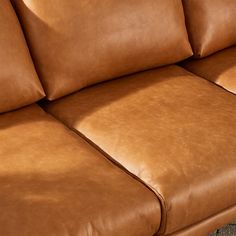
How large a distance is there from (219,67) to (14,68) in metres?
0.85

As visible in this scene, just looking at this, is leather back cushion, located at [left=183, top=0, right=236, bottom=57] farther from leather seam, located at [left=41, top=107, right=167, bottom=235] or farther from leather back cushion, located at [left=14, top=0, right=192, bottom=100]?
leather seam, located at [left=41, top=107, right=167, bottom=235]

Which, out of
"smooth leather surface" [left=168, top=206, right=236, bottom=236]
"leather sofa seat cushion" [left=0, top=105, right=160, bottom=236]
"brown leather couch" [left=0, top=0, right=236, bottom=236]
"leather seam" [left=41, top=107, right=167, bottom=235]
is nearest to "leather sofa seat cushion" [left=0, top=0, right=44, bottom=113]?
"brown leather couch" [left=0, top=0, right=236, bottom=236]

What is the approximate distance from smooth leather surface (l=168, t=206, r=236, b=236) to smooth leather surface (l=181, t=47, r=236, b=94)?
1.69ft

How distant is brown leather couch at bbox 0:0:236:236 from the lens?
1454mm

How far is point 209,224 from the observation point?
1.69m

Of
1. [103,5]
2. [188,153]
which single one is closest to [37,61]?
[103,5]

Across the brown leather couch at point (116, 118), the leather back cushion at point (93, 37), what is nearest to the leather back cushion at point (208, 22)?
the brown leather couch at point (116, 118)

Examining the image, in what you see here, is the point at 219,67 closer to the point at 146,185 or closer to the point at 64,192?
the point at 146,185

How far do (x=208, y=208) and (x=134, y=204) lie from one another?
27 centimetres

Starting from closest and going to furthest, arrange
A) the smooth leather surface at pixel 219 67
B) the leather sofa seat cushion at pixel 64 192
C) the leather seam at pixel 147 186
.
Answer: the leather sofa seat cushion at pixel 64 192 → the leather seam at pixel 147 186 → the smooth leather surface at pixel 219 67

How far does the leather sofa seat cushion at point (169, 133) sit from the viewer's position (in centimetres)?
158

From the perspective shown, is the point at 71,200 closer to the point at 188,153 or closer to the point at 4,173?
the point at 4,173

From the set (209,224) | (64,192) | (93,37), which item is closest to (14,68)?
(93,37)

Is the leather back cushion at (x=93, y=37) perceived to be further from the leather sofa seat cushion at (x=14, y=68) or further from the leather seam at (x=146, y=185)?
the leather seam at (x=146, y=185)
